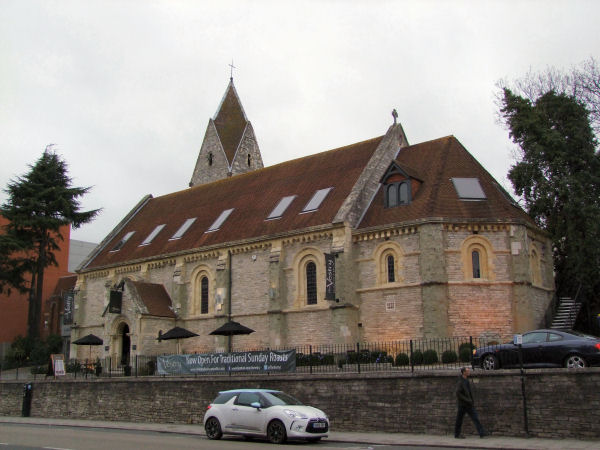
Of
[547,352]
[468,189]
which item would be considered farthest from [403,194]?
[547,352]

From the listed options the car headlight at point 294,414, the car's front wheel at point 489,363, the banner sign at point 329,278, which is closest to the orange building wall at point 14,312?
the banner sign at point 329,278

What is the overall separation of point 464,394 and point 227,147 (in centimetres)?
4057

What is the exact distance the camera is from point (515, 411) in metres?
17.2

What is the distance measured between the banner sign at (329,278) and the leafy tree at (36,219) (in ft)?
91.8

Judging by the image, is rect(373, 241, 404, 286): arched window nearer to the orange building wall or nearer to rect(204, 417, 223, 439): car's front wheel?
rect(204, 417, 223, 439): car's front wheel

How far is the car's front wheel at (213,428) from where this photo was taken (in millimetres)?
18641

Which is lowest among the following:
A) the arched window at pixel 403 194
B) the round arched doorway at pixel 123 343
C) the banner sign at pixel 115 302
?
the round arched doorway at pixel 123 343

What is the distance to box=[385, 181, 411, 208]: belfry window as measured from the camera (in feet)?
106

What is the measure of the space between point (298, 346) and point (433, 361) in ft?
27.8

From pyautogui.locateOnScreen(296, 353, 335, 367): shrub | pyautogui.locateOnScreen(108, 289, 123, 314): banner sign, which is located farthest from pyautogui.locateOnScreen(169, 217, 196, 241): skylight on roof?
pyautogui.locateOnScreen(296, 353, 335, 367): shrub

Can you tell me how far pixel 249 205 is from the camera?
39750mm

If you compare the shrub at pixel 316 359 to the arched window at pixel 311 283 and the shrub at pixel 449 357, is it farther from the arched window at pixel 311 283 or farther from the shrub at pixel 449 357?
the shrub at pixel 449 357

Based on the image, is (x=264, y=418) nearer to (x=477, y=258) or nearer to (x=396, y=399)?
(x=396, y=399)

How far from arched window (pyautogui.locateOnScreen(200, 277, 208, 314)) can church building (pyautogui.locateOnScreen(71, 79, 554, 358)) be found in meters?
0.07
